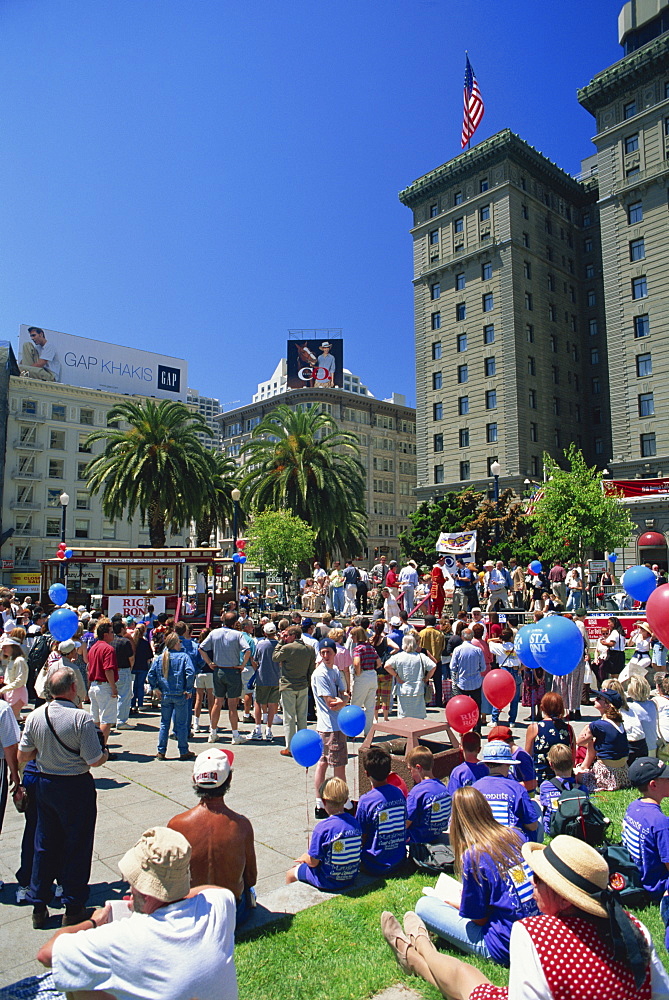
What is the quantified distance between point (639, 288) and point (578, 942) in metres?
48.4

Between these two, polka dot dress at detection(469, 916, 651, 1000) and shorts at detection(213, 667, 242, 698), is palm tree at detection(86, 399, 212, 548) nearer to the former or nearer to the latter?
shorts at detection(213, 667, 242, 698)

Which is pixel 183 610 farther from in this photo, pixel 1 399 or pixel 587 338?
pixel 587 338

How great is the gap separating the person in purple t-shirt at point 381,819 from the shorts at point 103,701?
580 centimetres

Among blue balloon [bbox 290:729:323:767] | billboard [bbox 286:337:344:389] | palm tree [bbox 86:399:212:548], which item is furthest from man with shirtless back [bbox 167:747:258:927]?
billboard [bbox 286:337:344:389]

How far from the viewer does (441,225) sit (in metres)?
54.6

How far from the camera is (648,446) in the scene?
42.2m

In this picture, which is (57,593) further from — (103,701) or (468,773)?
(468,773)

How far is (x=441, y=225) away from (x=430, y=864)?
184 ft

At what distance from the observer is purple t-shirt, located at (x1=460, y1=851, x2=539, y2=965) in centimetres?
416

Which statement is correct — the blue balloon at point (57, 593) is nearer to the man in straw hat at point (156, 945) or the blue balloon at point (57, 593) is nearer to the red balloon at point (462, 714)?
the red balloon at point (462, 714)

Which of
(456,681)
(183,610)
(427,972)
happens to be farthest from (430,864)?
(183,610)

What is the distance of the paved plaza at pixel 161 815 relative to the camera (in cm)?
514

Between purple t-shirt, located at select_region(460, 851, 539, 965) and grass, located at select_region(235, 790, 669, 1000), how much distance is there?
205 millimetres

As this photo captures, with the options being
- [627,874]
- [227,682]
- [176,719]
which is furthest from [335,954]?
[227,682]
